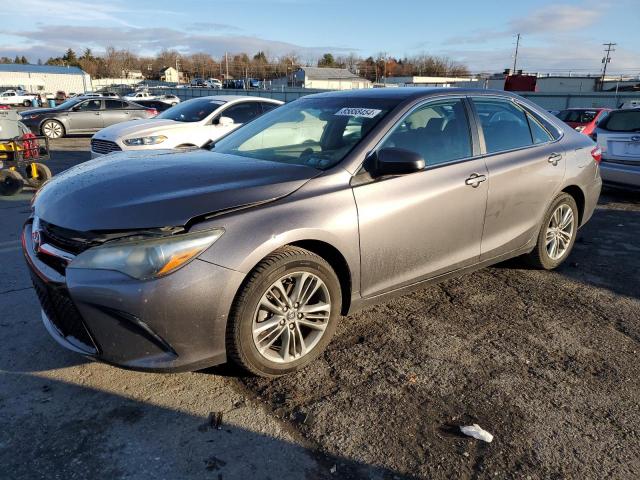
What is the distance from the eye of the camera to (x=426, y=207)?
3447mm

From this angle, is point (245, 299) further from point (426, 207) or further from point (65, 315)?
point (426, 207)

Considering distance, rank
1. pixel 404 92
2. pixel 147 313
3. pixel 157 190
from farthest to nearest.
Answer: pixel 404 92 → pixel 157 190 → pixel 147 313

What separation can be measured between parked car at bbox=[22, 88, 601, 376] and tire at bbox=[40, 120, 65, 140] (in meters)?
16.5

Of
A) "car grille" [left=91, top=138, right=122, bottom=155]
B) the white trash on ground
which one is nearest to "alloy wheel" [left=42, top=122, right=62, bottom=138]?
"car grille" [left=91, top=138, right=122, bottom=155]

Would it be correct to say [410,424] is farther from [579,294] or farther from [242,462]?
[579,294]

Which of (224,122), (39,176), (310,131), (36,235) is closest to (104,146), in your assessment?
(39,176)

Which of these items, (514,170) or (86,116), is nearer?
(514,170)

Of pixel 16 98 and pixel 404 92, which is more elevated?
pixel 404 92

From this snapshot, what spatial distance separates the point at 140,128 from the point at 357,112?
6215 millimetres

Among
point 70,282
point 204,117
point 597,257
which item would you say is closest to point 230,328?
point 70,282

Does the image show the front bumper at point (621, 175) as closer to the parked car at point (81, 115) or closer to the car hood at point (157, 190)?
the car hood at point (157, 190)

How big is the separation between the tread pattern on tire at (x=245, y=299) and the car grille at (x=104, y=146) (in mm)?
6566

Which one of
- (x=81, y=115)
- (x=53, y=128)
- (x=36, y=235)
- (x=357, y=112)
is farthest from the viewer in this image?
(x=81, y=115)

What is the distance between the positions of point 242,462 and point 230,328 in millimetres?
675
